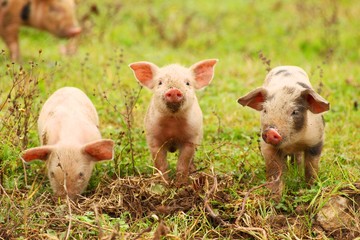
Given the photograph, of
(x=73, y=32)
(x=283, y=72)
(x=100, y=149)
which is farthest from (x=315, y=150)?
(x=73, y=32)

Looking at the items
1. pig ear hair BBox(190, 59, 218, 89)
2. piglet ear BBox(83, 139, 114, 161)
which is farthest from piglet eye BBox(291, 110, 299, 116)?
piglet ear BBox(83, 139, 114, 161)

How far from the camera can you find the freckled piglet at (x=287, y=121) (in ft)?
17.1

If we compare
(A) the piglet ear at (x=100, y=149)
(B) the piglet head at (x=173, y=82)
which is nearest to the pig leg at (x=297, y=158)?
(B) the piglet head at (x=173, y=82)

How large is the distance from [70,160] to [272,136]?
1598 mm

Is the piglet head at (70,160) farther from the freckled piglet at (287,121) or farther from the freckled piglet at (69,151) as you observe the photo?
the freckled piglet at (287,121)

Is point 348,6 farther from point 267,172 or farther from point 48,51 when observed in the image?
point 267,172

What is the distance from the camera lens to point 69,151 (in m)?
5.45

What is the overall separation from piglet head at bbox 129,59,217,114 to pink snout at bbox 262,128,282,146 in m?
0.75

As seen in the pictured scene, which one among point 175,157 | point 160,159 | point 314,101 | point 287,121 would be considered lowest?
point 175,157

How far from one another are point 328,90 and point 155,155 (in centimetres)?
328

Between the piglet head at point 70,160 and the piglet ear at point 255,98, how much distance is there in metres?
1.13

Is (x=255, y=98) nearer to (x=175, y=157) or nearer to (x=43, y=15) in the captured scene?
(x=175, y=157)

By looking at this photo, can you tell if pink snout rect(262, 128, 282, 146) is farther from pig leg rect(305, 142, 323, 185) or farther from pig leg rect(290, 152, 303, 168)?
pig leg rect(290, 152, 303, 168)

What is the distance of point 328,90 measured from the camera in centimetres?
833
